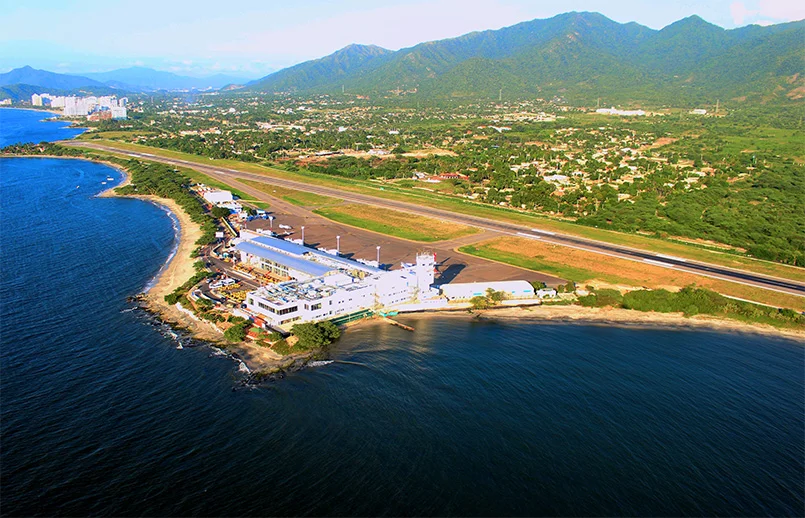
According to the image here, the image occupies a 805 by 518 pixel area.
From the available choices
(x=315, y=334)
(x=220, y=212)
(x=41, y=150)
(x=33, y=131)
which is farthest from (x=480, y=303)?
(x=33, y=131)

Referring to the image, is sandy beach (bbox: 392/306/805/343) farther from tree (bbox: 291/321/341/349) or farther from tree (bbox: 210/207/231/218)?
tree (bbox: 210/207/231/218)

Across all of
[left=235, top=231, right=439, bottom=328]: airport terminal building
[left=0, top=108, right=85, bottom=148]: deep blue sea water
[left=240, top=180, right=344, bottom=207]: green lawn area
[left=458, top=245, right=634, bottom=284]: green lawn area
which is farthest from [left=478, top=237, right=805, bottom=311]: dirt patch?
[left=0, top=108, right=85, bottom=148]: deep blue sea water

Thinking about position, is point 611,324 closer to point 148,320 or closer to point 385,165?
point 148,320

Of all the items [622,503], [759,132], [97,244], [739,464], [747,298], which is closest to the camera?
[622,503]

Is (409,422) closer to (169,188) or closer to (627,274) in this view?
(627,274)

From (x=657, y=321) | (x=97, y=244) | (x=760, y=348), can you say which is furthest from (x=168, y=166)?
(x=760, y=348)

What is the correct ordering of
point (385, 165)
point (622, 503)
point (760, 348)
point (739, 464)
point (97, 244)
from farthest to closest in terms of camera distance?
1. point (385, 165)
2. point (97, 244)
3. point (760, 348)
4. point (739, 464)
5. point (622, 503)

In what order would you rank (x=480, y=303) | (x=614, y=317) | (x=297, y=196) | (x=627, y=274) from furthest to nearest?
(x=297, y=196) → (x=627, y=274) → (x=480, y=303) → (x=614, y=317)
